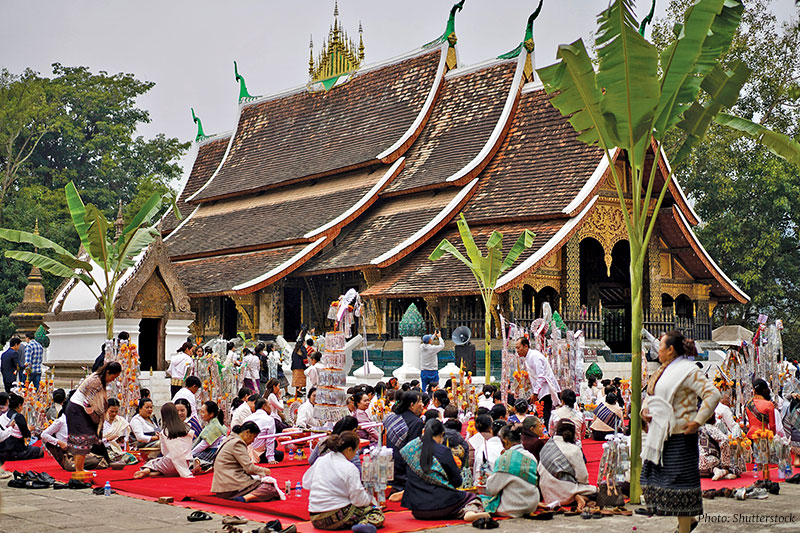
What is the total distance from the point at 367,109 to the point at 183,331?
8.70m

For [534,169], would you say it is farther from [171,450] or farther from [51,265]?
[171,450]

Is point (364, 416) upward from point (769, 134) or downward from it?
downward

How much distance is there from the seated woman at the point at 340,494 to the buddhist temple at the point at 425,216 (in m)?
9.42

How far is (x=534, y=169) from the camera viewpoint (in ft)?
62.2

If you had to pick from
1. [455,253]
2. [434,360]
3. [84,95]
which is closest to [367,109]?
[455,253]

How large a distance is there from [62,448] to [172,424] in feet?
4.64

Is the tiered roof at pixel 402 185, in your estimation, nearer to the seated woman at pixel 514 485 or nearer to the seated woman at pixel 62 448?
the seated woman at pixel 62 448

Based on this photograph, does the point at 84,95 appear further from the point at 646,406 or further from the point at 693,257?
the point at 646,406

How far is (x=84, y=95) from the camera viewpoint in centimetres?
4106

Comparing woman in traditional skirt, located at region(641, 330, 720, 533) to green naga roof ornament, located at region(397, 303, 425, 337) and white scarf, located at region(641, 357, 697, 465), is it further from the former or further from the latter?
green naga roof ornament, located at region(397, 303, 425, 337)

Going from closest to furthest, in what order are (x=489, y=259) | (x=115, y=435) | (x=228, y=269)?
(x=115, y=435) → (x=489, y=259) → (x=228, y=269)

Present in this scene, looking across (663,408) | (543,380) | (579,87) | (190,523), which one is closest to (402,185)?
(543,380)

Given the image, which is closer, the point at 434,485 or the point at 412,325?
the point at 434,485

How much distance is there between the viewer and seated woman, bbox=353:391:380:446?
9578 millimetres
